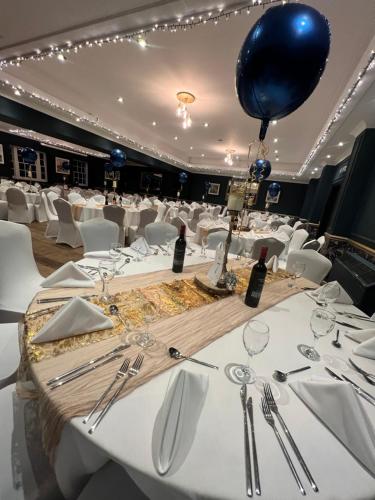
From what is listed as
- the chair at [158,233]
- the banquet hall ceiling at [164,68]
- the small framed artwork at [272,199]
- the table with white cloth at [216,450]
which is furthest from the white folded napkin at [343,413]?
the small framed artwork at [272,199]

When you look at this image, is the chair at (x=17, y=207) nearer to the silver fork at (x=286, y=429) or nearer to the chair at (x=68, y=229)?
the chair at (x=68, y=229)

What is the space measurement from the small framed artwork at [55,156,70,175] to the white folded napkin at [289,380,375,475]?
1686 cm

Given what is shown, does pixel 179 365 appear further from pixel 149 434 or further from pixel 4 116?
pixel 4 116

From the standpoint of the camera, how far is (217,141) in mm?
8281

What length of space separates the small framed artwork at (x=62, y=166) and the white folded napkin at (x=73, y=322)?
16250 mm

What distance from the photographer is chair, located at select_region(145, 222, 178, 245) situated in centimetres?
254

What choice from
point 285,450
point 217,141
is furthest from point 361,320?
point 217,141

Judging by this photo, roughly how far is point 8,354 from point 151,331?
0.77m

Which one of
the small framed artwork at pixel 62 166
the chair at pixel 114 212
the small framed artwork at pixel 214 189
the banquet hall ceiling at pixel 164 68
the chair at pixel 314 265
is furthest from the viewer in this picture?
the small framed artwork at pixel 214 189

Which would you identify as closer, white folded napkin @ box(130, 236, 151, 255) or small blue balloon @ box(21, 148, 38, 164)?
white folded napkin @ box(130, 236, 151, 255)

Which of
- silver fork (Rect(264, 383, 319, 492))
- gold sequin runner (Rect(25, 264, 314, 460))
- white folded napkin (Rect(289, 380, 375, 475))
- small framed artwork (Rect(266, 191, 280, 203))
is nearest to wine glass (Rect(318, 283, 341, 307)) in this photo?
gold sequin runner (Rect(25, 264, 314, 460))

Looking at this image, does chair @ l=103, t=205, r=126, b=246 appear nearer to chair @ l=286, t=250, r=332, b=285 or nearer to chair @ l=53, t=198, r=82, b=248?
chair @ l=53, t=198, r=82, b=248

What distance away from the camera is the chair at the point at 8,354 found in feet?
3.22

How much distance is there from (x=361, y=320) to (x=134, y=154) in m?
10.8
